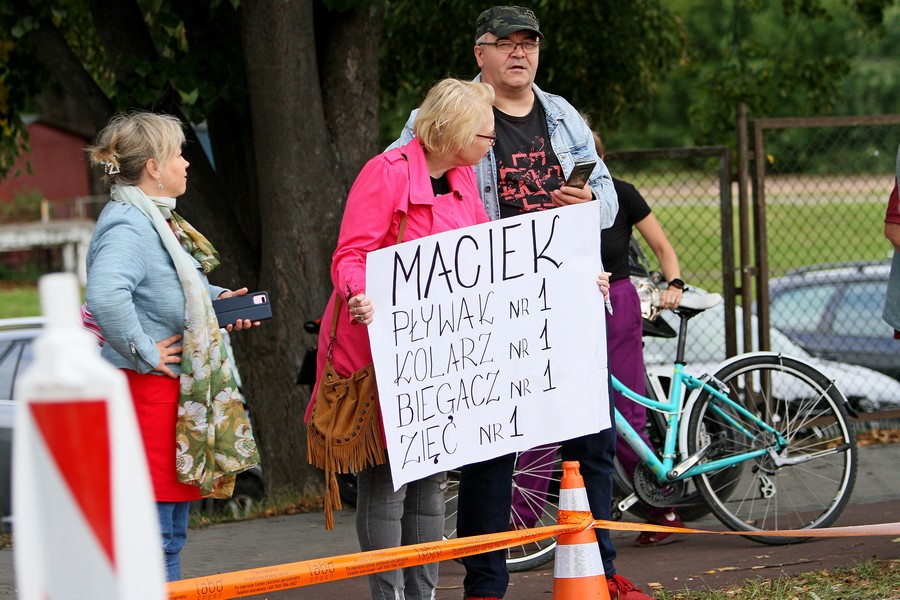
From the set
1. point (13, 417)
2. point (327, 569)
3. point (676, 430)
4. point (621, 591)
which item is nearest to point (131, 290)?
point (327, 569)

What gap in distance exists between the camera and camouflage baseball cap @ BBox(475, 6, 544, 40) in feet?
14.6

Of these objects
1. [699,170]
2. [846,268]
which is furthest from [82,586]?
[846,268]

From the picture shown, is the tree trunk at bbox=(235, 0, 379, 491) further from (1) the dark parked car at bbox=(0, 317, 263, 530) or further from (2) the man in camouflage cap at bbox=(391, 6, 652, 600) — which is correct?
(2) the man in camouflage cap at bbox=(391, 6, 652, 600)

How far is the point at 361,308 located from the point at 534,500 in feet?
6.38

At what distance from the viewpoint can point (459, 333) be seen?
4250 millimetres

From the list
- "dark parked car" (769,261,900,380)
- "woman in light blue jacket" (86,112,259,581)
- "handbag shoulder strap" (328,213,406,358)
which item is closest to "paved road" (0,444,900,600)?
"woman in light blue jacket" (86,112,259,581)

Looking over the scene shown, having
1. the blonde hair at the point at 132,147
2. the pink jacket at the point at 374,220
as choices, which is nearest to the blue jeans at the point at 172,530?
the pink jacket at the point at 374,220

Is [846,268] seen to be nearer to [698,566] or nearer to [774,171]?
[774,171]

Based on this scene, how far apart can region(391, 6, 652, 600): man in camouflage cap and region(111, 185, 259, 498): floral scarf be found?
2.74 ft

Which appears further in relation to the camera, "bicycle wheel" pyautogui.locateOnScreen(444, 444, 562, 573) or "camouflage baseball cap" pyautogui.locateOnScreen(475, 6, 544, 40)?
"bicycle wheel" pyautogui.locateOnScreen(444, 444, 562, 573)

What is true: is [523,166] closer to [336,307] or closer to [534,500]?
[336,307]

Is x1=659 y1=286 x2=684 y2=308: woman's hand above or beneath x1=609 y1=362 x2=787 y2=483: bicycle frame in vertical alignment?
above

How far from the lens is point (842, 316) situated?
1050cm

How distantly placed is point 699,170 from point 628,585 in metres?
4.10
